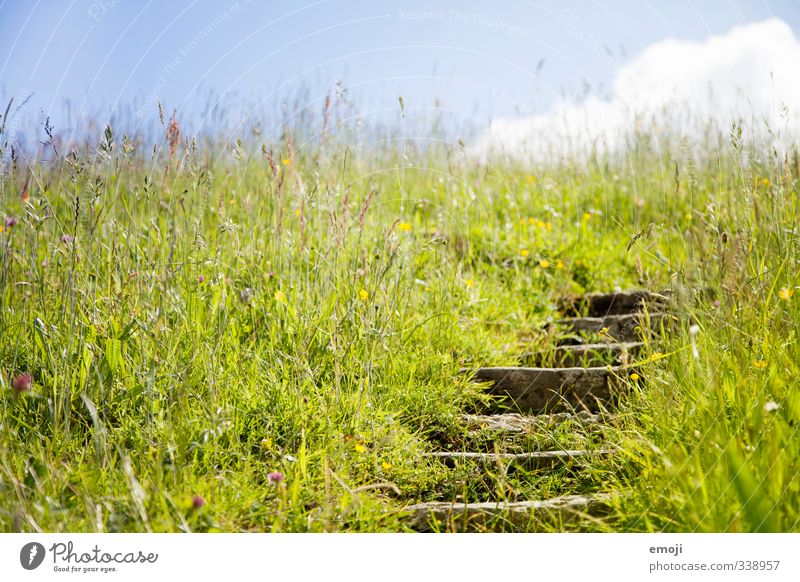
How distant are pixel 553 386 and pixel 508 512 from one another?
107cm

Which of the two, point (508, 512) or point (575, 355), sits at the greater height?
point (575, 355)

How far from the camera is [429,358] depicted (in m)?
2.93

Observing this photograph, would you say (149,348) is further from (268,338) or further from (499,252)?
(499,252)

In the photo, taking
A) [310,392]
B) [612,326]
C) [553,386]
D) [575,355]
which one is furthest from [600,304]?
[310,392]

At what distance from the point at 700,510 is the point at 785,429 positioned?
1.26ft

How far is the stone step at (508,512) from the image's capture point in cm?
198

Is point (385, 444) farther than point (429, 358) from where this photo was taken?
No

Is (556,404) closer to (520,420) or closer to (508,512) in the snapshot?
(520,420)

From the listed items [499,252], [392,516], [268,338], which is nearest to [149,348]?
[268,338]

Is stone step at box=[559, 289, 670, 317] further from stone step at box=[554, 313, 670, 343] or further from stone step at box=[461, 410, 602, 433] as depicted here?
stone step at box=[461, 410, 602, 433]

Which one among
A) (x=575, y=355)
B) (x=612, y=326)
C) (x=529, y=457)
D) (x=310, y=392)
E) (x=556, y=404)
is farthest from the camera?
(x=612, y=326)

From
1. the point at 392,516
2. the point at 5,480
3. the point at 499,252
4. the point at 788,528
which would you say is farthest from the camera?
the point at 499,252

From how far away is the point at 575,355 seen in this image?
11.2 feet

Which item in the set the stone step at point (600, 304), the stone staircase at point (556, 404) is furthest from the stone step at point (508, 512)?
the stone step at point (600, 304)
